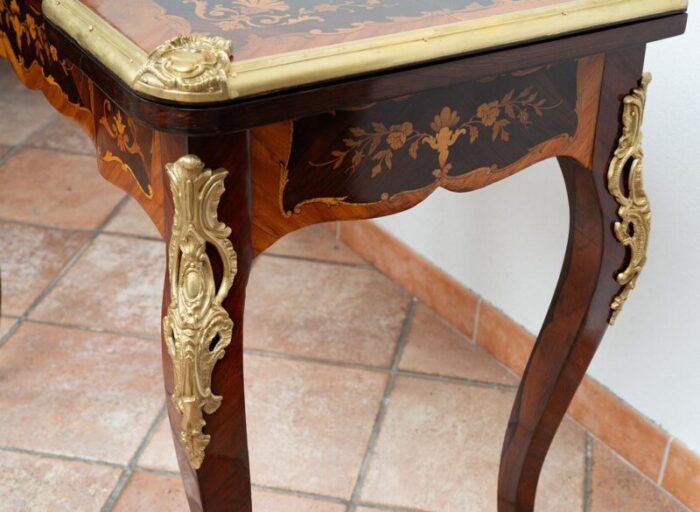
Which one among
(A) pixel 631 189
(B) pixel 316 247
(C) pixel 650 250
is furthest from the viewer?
(B) pixel 316 247

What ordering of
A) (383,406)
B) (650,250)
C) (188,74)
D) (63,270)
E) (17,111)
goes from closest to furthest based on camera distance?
(188,74)
(650,250)
(383,406)
(63,270)
(17,111)

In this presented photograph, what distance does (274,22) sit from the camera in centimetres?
91

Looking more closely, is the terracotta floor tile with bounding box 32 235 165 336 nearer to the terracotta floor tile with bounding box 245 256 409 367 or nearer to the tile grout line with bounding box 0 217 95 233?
the tile grout line with bounding box 0 217 95 233

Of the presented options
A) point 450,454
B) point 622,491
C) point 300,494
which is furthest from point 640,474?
point 300,494

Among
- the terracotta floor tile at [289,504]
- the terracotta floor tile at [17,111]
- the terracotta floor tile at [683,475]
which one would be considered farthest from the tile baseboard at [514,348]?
the terracotta floor tile at [17,111]

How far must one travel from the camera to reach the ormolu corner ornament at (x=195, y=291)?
84 centimetres

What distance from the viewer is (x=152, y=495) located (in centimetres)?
155

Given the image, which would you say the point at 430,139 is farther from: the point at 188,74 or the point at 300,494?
the point at 300,494

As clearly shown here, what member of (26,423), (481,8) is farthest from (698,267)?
(26,423)

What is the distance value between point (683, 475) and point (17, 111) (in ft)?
6.55

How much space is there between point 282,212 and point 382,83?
0.50 feet

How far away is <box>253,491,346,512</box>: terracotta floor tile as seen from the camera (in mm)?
1520

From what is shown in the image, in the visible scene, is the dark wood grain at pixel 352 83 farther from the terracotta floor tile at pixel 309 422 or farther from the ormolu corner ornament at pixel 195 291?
the terracotta floor tile at pixel 309 422

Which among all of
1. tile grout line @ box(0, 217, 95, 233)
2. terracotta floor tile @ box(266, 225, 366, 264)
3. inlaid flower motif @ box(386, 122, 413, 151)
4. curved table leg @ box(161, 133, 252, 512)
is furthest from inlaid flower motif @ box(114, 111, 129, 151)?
tile grout line @ box(0, 217, 95, 233)
